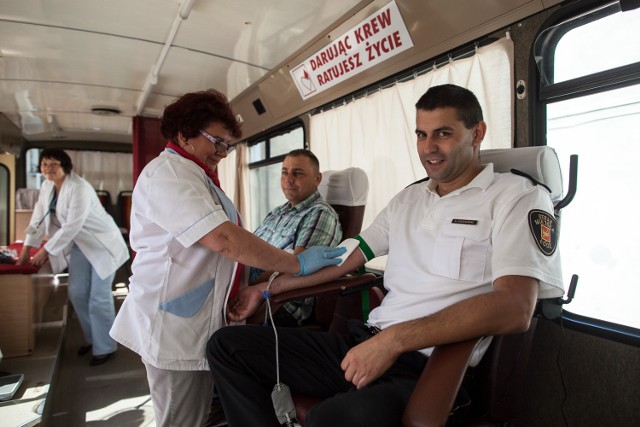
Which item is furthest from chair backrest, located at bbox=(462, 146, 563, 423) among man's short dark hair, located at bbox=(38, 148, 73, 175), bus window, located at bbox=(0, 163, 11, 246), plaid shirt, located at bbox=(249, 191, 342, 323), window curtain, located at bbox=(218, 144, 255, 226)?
bus window, located at bbox=(0, 163, 11, 246)

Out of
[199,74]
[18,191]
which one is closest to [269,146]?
[199,74]

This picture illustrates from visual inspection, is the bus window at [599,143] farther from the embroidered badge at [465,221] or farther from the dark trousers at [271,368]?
the dark trousers at [271,368]

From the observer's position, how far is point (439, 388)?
0.99 metres

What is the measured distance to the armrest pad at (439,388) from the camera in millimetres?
955

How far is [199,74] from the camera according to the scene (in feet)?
13.2

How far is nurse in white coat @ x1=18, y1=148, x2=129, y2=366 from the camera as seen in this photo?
11.0 feet

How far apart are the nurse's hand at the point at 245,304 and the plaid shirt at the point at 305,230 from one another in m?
0.30

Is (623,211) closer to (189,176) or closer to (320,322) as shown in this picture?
(320,322)

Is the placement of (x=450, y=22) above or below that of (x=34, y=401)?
above

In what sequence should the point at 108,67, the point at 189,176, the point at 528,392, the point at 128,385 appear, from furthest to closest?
the point at 108,67, the point at 128,385, the point at 528,392, the point at 189,176

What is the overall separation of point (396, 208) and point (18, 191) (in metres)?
8.08

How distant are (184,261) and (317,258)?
569 mm

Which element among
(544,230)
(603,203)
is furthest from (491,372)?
(603,203)

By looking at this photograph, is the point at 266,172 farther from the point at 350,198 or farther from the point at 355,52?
the point at 350,198
